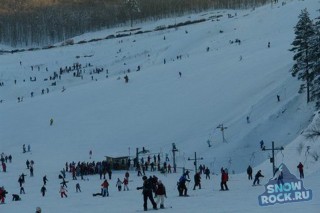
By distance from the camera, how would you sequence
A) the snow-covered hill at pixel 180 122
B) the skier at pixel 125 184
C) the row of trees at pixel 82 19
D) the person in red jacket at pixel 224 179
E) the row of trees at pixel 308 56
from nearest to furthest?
the person in red jacket at pixel 224 179, the snow-covered hill at pixel 180 122, the skier at pixel 125 184, the row of trees at pixel 308 56, the row of trees at pixel 82 19

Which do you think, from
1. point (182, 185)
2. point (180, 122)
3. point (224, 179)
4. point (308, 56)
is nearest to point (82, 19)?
point (180, 122)

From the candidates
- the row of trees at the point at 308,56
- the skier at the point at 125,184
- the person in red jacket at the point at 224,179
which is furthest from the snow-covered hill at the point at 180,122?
the row of trees at the point at 308,56

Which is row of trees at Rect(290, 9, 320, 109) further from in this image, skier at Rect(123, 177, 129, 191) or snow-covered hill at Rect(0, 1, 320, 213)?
skier at Rect(123, 177, 129, 191)

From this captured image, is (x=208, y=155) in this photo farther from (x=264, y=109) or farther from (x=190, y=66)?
(x=190, y=66)

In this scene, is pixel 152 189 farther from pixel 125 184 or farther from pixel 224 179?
pixel 125 184

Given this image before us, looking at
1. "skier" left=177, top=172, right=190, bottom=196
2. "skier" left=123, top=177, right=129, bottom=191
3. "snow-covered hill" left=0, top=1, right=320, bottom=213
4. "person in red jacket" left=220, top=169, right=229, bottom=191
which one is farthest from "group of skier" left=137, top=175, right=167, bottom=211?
"skier" left=123, top=177, right=129, bottom=191

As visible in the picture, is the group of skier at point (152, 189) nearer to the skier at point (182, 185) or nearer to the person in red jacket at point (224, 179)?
the skier at point (182, 185)

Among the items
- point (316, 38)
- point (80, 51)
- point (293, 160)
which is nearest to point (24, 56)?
point (80, 51)
